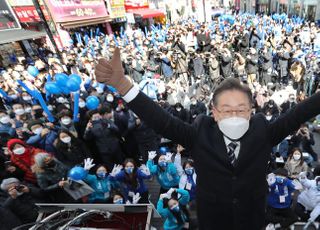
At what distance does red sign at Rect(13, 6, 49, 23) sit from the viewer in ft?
43.6

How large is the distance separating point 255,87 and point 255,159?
19.6 ft

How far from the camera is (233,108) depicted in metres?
1.15

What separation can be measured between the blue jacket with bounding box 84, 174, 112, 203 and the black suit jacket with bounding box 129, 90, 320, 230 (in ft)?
8.98

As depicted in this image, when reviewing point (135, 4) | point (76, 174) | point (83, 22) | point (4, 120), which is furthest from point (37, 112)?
point (135, 4)

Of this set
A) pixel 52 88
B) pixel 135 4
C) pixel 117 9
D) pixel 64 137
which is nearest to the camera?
pixel 64 137

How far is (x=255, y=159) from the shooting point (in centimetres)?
118

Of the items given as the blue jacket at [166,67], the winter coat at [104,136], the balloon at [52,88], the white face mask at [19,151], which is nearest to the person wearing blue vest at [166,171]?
the winter coat at [104,136]

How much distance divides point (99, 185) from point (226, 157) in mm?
2976

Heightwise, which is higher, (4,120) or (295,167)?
(4,120)

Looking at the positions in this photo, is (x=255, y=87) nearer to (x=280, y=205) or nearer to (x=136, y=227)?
(x=280, y=205)

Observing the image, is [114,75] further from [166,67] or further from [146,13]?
[146,13]

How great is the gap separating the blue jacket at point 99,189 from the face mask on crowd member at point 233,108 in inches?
117

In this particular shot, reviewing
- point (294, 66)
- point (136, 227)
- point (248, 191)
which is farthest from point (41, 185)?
point (294, 66)

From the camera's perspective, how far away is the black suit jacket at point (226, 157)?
1159 mm
